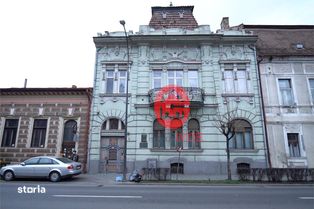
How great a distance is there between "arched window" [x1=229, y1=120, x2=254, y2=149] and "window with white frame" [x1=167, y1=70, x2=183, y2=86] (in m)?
5.62

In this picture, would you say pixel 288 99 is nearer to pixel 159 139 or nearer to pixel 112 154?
pixel 159 139

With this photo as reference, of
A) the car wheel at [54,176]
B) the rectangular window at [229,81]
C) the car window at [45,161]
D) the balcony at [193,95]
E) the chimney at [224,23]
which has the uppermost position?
the chimney at [224,23]

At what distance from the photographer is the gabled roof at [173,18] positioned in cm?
1914

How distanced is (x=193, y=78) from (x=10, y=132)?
16363 millimetres

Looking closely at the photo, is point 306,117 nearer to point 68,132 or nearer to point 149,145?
point 149,145

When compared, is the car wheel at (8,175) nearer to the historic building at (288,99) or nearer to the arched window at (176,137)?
the arched window at (176,137)

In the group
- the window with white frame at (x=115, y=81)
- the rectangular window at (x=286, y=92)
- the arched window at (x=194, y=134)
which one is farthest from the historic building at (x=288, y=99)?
the window with white frame at (x=115, y=81)

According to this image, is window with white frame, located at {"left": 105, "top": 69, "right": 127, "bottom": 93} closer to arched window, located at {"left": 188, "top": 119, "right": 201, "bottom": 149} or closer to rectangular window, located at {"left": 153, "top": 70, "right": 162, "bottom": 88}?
rectangular window, located at {"left": 153, "top": 70, "right": 162, "bottom": 88}

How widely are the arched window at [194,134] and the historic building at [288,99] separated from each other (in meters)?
5.46

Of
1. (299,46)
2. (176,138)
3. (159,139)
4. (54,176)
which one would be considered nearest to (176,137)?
(176,138)

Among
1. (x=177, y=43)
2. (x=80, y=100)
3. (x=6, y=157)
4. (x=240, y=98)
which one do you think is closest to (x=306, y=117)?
(x=240, y=98)

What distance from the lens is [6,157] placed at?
16188 millimetres

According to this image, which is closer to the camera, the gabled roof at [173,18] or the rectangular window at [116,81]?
the rectangular window at [116,81]

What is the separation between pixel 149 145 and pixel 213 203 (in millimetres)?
9444
